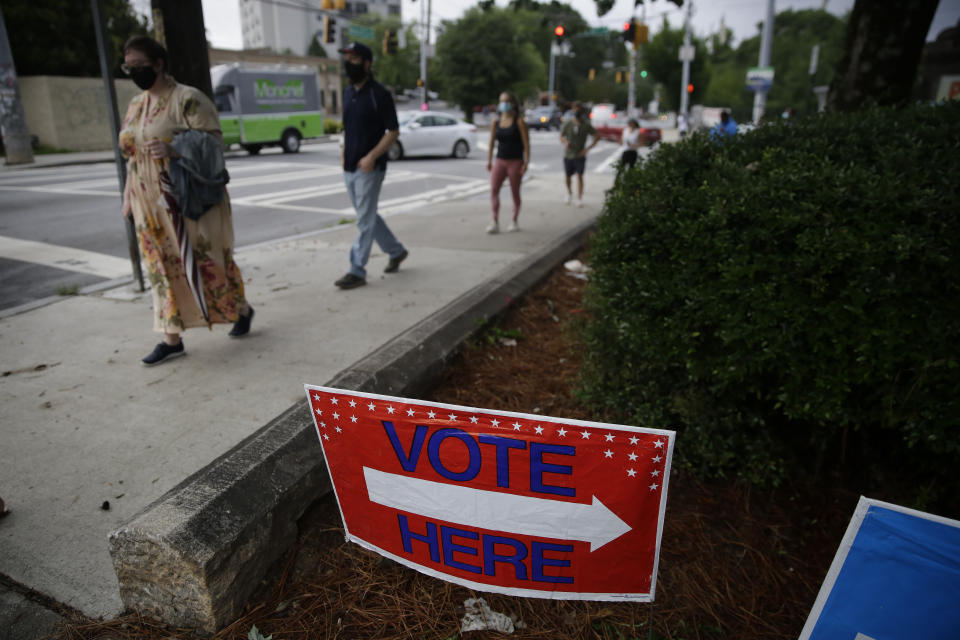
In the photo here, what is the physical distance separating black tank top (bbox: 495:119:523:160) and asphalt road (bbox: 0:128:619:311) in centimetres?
286

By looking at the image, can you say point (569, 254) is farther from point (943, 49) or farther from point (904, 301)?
point (943, 49)

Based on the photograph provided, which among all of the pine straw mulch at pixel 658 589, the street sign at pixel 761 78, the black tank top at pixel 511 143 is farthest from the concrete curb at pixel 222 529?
the street sign at pixel 761 78

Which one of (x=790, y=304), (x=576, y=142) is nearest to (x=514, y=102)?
(x=576, y=142)

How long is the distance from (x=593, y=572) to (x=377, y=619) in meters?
0.78

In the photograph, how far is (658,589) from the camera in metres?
2.30

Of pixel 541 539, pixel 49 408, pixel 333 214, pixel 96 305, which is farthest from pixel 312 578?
pixel 333 214

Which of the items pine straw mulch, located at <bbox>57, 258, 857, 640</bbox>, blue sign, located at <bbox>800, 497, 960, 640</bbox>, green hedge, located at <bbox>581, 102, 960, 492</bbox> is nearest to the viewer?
blue sign, located at <bbox>800, 497, 960, 640</bbox>

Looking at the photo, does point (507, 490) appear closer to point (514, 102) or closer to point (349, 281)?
point (349, 281)

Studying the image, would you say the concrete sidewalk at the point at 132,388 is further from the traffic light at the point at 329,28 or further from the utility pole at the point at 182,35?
the traffic light at the point at 329,28

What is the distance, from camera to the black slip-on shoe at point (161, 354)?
389 centimetres

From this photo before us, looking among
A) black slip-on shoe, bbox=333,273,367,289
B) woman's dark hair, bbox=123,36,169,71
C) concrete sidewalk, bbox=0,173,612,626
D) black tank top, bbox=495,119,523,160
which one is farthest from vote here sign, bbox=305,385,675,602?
black tank top, bbox=495,119,523,160

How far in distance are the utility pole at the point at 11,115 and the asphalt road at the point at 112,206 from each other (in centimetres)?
126

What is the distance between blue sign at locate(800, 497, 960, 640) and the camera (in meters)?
1.34

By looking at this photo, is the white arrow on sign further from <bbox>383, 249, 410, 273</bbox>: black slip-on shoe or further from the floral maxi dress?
<bbox>383, 249, 410, 273</bbox>: black slip-on shoe
